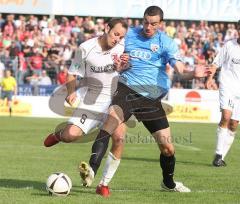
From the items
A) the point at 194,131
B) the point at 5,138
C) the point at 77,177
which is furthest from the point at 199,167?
the point at 194,131

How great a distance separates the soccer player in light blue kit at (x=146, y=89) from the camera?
9.74 metres

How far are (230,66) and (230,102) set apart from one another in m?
0.73

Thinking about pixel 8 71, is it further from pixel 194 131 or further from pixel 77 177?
pixel 77 177

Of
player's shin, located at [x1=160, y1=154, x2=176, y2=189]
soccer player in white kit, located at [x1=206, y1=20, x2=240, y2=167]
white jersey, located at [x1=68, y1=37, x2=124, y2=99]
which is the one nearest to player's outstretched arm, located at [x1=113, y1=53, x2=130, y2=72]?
white jersey, located at [x1=68, y1=37, x2=124, y2=99]

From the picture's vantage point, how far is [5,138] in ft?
63.6

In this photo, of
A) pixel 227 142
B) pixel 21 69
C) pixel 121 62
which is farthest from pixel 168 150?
pixel 21 69

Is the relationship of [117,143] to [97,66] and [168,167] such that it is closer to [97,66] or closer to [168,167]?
[168,167]

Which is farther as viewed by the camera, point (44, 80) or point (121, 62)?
point (44, 80)

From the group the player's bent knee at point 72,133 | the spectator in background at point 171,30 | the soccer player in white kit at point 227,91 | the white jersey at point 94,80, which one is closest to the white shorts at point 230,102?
the soccer player in white kit at point 227,91

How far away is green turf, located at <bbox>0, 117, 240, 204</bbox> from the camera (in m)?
9.52

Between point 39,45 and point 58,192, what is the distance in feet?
80.9

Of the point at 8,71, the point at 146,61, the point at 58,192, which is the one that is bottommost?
the point at 8,71

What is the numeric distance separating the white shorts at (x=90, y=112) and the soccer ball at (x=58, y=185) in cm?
108

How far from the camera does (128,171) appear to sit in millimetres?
12781
